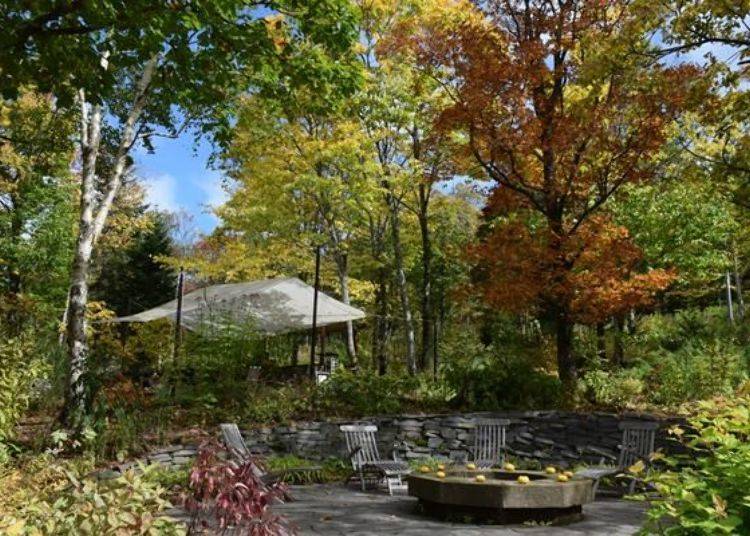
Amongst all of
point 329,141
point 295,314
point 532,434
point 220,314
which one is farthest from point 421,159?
point 532,434

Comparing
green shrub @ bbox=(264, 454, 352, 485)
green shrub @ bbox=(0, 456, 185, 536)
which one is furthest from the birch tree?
green shrub @ bbox=(264, 454, 352, 485)

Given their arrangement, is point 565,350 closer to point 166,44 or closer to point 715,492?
point 166,44

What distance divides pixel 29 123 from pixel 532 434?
9.45 metres

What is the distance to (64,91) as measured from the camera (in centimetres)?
464

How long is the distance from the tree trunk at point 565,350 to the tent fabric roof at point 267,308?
4.14m

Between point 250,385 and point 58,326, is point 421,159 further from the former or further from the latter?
point 58,326

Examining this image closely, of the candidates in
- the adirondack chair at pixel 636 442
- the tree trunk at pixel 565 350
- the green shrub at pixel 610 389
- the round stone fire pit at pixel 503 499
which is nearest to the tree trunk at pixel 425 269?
the green shrub at pixel 610 389

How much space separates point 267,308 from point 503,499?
22.6 feet

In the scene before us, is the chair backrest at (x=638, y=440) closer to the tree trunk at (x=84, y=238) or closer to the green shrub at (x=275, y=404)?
the green shrub at (x=275, y=404)

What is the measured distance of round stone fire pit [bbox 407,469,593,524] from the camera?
6168mm

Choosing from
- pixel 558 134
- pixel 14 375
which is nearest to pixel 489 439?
pixel 558 134

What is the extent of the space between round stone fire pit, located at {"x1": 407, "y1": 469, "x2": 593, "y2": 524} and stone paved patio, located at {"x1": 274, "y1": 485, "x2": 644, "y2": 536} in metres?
0.17

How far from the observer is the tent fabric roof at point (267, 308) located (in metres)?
11.4

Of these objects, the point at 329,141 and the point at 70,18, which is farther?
the point at 329,141
